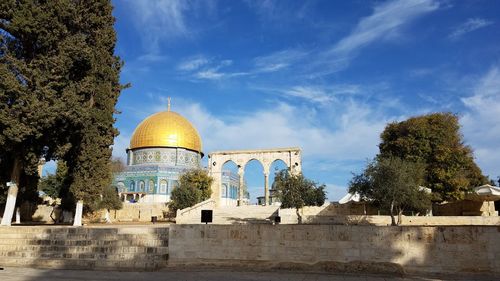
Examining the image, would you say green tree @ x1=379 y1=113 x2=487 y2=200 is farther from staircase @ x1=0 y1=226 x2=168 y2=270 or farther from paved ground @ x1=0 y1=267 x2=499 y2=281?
staircase @ x1=0 y1=226 x2=168 y2=270

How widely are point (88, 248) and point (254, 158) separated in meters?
30.2

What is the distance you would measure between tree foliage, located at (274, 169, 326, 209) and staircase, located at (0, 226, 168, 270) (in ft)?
38.2

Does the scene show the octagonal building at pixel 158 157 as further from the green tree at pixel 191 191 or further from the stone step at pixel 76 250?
the stone step at pixel 76 250

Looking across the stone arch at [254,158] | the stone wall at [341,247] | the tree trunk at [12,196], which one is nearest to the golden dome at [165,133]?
the stone arch at [254,158]

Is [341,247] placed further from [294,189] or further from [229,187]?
[229,187]

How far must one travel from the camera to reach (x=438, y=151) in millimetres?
24125

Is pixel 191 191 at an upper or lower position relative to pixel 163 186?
lower

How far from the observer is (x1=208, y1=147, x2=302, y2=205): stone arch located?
39094 mm

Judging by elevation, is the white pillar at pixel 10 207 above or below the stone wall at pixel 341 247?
above

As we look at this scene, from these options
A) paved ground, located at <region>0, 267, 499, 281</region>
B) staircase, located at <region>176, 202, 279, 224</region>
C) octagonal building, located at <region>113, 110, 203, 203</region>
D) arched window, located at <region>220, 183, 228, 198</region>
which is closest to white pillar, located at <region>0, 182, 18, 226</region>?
paved ground, located at <region>0, 267, 499, 281</region>

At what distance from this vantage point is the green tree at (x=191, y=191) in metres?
32.1

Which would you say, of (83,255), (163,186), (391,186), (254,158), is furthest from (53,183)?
(391,186)

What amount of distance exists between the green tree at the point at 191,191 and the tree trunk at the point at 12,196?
15753 mm

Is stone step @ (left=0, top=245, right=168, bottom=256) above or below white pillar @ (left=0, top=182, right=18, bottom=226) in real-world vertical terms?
below
